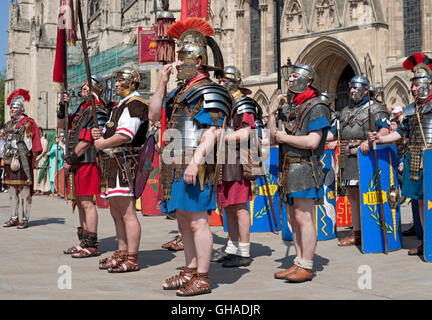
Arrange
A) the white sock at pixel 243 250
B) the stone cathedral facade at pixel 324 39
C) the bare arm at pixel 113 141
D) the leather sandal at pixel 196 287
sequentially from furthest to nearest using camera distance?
1. the stone cathedral facade at pixel 324 39
2. the white sock at pixel 243 250
3. the bare arm at pixel 113 141
4. the leather sandal at pixel 196 287

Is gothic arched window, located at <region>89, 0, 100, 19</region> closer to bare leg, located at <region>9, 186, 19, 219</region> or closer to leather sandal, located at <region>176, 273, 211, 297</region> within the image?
bare leg, located at <region>9, 186, 19, 219</region>

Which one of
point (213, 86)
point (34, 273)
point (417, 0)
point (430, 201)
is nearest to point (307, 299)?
point (213, 86)

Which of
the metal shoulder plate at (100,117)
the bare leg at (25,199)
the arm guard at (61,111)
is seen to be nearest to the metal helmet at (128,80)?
the metal shoulder plate at (100,117)

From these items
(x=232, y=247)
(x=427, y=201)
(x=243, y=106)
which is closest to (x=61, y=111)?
(x=243, y=106)

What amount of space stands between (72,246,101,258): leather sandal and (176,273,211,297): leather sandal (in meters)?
2.40

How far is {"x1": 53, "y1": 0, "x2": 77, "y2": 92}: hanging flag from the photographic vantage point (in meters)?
6.71

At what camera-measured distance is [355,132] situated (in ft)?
24.1

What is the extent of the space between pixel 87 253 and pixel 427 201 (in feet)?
12.5

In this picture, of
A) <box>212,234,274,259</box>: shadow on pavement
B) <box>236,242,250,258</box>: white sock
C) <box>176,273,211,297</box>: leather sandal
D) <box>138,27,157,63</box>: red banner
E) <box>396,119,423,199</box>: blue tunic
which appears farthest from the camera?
<box>138,27,157,63</box>: red banner

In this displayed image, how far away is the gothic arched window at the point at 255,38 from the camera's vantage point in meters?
25.5

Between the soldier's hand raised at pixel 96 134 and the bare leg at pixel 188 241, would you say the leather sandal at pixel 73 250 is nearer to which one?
the soldier's hand raised at pixel 96 134

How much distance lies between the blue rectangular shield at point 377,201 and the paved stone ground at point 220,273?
201 millimetres

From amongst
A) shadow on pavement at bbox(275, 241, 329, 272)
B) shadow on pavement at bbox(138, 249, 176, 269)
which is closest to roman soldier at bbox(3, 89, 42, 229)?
shadow on pavement at bbox(138, 249, 176, 269)

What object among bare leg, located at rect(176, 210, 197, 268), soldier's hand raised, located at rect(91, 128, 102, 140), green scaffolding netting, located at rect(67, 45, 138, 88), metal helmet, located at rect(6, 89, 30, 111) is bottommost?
bare leg, located at rect(176, 210, 197, 268)
